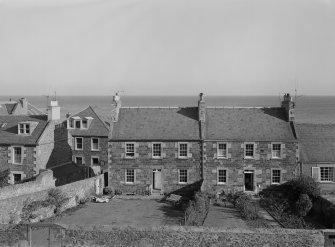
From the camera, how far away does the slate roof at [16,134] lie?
156 ft

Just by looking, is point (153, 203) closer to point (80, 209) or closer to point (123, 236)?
point (80, 209)

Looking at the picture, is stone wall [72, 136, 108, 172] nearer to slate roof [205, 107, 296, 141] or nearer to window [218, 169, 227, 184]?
slate roof [205, 107, 296, 141]

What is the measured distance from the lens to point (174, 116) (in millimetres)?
46219

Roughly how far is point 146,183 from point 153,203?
362 centimetres

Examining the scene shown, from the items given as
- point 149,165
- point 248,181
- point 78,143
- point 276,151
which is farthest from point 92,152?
point 276,151

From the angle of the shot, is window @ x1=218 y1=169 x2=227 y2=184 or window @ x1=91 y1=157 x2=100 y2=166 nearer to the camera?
window @ x1=218 y1=169 x2=227 y2=184

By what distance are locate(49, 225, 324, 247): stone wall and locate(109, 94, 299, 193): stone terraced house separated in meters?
21.6

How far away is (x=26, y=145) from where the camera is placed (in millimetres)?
47000

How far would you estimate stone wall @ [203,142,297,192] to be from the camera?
140 ft

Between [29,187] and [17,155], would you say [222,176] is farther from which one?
[17,155]

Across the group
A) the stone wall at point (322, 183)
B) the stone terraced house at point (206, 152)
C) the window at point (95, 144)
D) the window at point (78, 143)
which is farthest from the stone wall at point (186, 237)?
the window at point (78, 143)

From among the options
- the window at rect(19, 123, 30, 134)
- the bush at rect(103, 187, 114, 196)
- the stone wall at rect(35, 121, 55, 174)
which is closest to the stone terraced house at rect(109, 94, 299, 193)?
the bush at rect(103, 187, 114, 196)

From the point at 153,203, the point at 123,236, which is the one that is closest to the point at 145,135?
the point at 153,203

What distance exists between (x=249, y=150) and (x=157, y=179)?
28.8 ft
